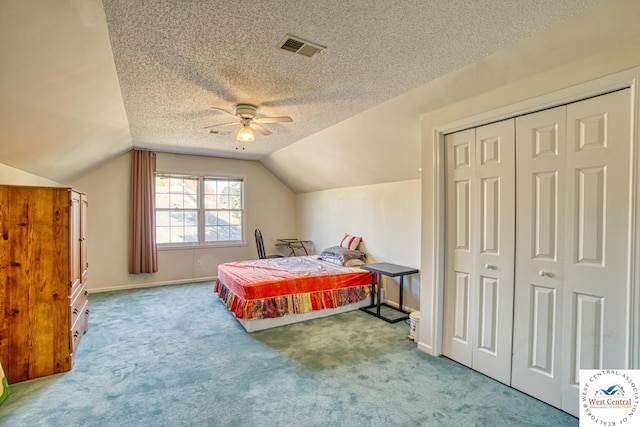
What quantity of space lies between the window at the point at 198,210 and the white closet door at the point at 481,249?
191 inches

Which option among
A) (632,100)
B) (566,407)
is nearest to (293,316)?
(566,407)

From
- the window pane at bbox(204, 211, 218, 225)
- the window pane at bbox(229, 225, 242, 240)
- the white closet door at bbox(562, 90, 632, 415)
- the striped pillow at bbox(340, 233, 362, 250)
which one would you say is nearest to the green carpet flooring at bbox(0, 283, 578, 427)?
the white closet door at bbox(562, 90, 632, 415)

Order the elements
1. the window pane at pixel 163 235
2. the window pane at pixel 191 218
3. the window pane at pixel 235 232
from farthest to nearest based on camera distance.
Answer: the window pane at pixel 235 232 → the window pane at pixel 191 218 → the window pane at pixel 163 235

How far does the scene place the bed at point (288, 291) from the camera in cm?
361

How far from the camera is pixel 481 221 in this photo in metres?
2.64

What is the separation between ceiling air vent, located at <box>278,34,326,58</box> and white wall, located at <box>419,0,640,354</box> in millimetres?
1175

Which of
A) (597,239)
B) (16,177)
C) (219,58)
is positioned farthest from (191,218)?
(597,239)

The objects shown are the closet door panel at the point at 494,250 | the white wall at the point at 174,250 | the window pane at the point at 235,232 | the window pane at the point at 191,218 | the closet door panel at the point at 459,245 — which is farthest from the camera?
the window pane at the point at 235,232

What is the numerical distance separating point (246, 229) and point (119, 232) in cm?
232

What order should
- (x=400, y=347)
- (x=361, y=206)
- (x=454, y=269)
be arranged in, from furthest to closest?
(x=361, y=206) → (x=400, y=347) → (x=454, y=269)

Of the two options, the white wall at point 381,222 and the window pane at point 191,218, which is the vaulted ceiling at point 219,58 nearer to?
the white wall at point 381,222

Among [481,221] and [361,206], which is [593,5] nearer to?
[481,221]

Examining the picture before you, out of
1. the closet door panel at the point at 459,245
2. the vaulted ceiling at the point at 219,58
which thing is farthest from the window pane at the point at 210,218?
the closet door panel at the point at 459,245

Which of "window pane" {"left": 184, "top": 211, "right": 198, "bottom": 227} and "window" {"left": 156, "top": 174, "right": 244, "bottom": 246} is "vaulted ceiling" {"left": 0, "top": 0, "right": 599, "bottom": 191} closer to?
"window" {"left": 156, "top": 174, "right": 244, "bottom": 246}
